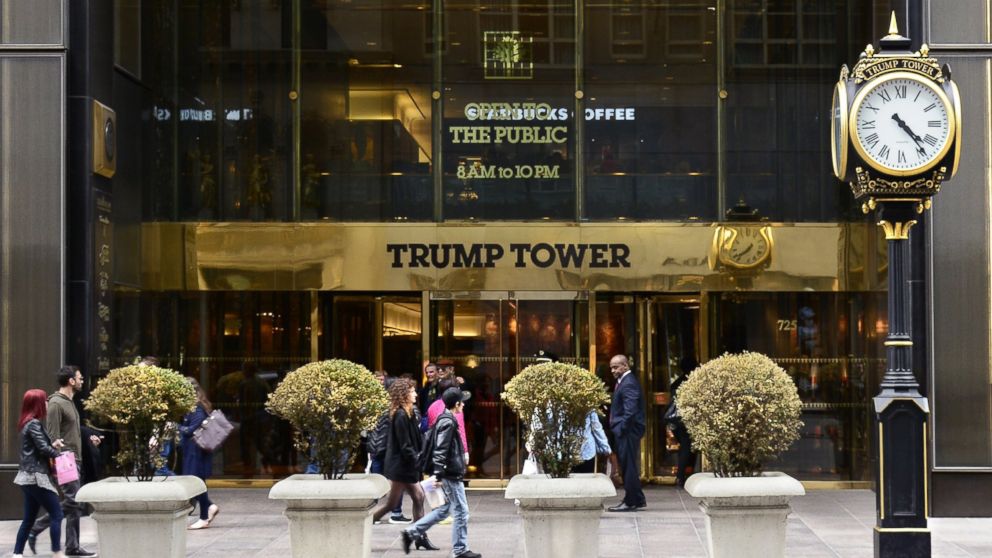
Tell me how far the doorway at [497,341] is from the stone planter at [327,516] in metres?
7.32

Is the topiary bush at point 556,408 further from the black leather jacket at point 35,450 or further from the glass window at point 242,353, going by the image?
the glass window at point 242,353

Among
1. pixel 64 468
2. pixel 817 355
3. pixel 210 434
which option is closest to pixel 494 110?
pixel 817 355

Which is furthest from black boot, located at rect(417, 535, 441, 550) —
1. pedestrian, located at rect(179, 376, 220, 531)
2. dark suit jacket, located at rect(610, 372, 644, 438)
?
dark suit jacket, located at rect(610, 372, 644, 438)

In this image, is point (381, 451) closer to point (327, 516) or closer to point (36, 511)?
point (36, 511)

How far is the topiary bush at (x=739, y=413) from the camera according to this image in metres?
10.9

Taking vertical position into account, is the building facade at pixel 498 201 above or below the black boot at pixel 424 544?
above

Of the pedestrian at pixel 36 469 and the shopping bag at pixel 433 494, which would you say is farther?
the shopping bag at pixel 433 494

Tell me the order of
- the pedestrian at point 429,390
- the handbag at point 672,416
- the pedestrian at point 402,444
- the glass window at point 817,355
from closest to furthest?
the pedestrian at point 402,444
the pedestrian at point 429,390
the handbag at point 672,416
the glass window at point 817,355

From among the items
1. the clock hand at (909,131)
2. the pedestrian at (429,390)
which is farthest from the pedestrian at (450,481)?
the clock hand at (909,131)

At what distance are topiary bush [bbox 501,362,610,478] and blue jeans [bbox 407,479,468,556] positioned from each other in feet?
4.71

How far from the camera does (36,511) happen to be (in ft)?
41.7

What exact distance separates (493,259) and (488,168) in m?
1.27

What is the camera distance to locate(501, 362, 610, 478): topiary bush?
11.5 m

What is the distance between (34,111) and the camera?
51.5 feet
